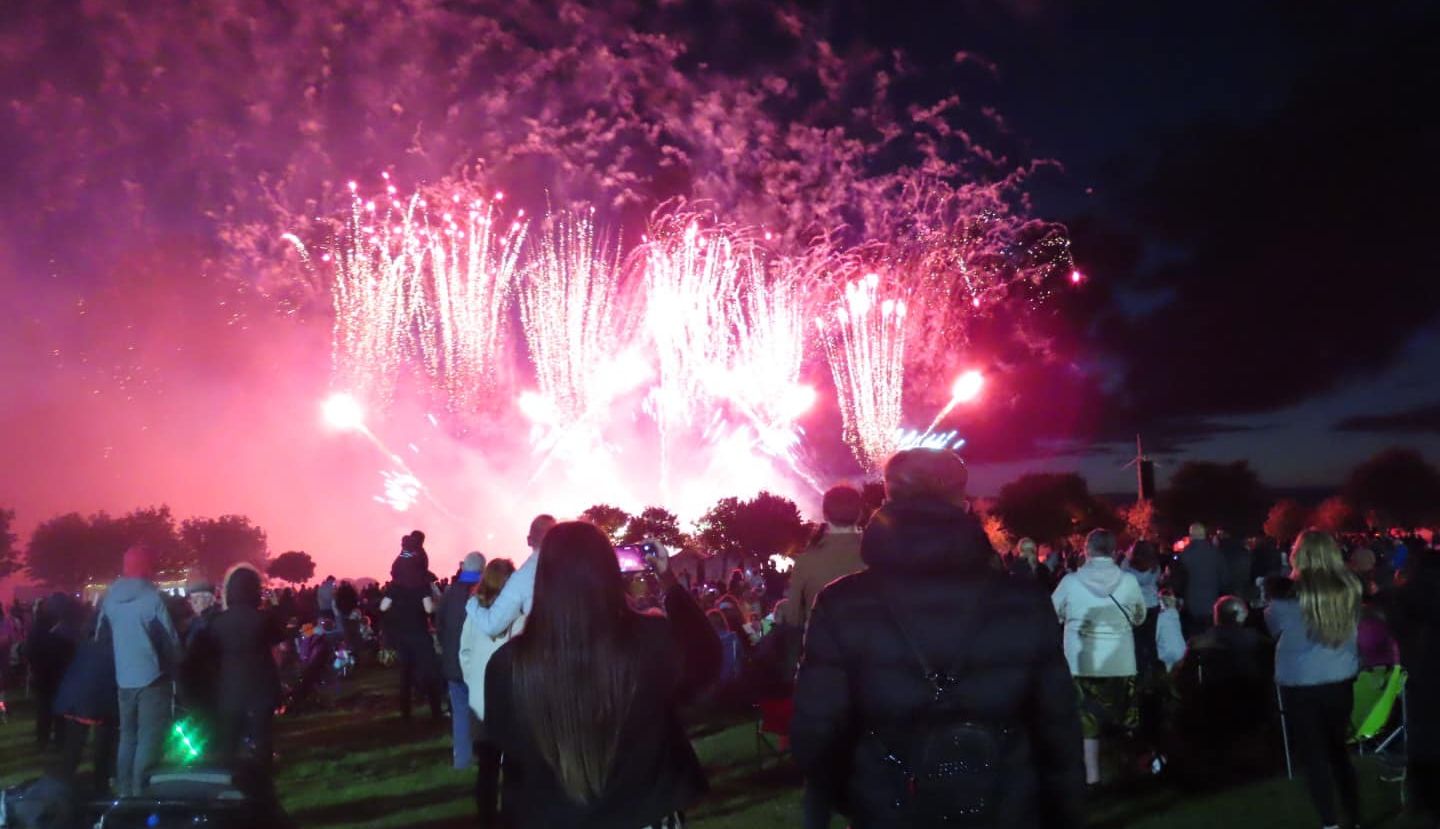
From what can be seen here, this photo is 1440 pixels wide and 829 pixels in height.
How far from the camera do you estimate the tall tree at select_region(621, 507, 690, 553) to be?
7651 cm

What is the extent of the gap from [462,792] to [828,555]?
169 inches

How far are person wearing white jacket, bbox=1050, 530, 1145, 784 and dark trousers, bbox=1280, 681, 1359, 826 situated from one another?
151 cm

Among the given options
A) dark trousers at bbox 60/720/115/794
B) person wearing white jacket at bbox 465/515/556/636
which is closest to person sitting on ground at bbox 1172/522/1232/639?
person wearing white jacket at bbox 465/515/556/636

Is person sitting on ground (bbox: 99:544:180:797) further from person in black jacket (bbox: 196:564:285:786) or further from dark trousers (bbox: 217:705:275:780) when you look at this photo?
dark trousers (bbox: 217:705:275:780)

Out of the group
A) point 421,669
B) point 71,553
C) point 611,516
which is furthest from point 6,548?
point 421,669

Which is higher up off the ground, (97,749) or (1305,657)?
(1305,657)

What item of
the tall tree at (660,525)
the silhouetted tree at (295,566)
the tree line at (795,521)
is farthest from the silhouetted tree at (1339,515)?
the silhouetted tree at (295,566)

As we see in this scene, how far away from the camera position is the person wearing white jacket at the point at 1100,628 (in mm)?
7633

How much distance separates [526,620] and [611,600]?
0.87 feet

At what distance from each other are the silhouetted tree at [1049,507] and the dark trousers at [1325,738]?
250 feet

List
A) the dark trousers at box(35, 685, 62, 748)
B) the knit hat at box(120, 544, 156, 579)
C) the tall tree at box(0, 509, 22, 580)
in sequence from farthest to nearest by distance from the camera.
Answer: the tall tree at box(0, 509, 22, 580), the dark trousers at box(35, 685, 62, 748), the knit hat at box(120, 544, 156, 579)

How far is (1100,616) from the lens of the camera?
7.66 meters

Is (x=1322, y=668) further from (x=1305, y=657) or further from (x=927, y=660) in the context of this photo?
(x=927, y=660)

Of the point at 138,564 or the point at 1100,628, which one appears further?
the point at 138,564
